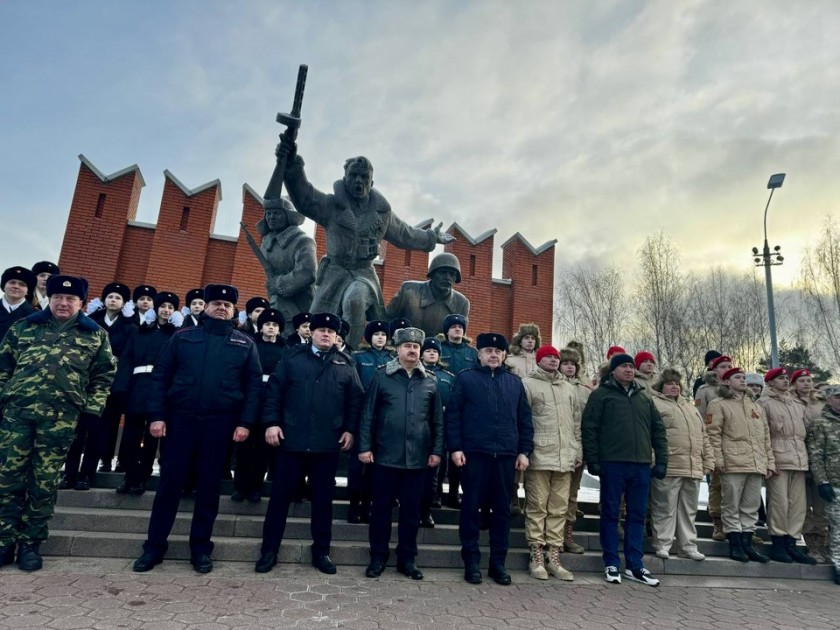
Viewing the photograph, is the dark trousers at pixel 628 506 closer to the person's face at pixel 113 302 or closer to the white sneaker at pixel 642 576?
the white sneaker at pixel 642 576

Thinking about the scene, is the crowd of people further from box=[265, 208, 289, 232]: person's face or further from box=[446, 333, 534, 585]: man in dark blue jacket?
box=[265, 208, 289, 232]: person's face

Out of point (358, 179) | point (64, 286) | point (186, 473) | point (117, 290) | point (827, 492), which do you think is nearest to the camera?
point (186, 473)

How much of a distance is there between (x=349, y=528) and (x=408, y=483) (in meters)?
1.00

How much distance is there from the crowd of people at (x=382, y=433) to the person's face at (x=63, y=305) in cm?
1

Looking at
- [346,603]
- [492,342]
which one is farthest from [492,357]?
[346,603]

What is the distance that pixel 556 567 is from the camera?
15.4ft

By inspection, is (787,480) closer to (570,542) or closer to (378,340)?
(570,542)

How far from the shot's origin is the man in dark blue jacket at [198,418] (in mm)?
3986

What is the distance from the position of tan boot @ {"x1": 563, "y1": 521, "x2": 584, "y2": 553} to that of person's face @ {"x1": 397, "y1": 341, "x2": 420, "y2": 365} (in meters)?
2.53

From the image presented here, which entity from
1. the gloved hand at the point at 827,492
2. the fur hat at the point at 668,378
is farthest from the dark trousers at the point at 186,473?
the gloved hand at the point at 827,492

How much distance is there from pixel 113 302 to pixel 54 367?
5.45 feet

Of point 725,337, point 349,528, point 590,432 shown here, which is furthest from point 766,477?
point 725,337

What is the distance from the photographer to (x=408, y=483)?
439cm

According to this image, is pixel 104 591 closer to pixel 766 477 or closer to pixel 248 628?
pixel 248 628
